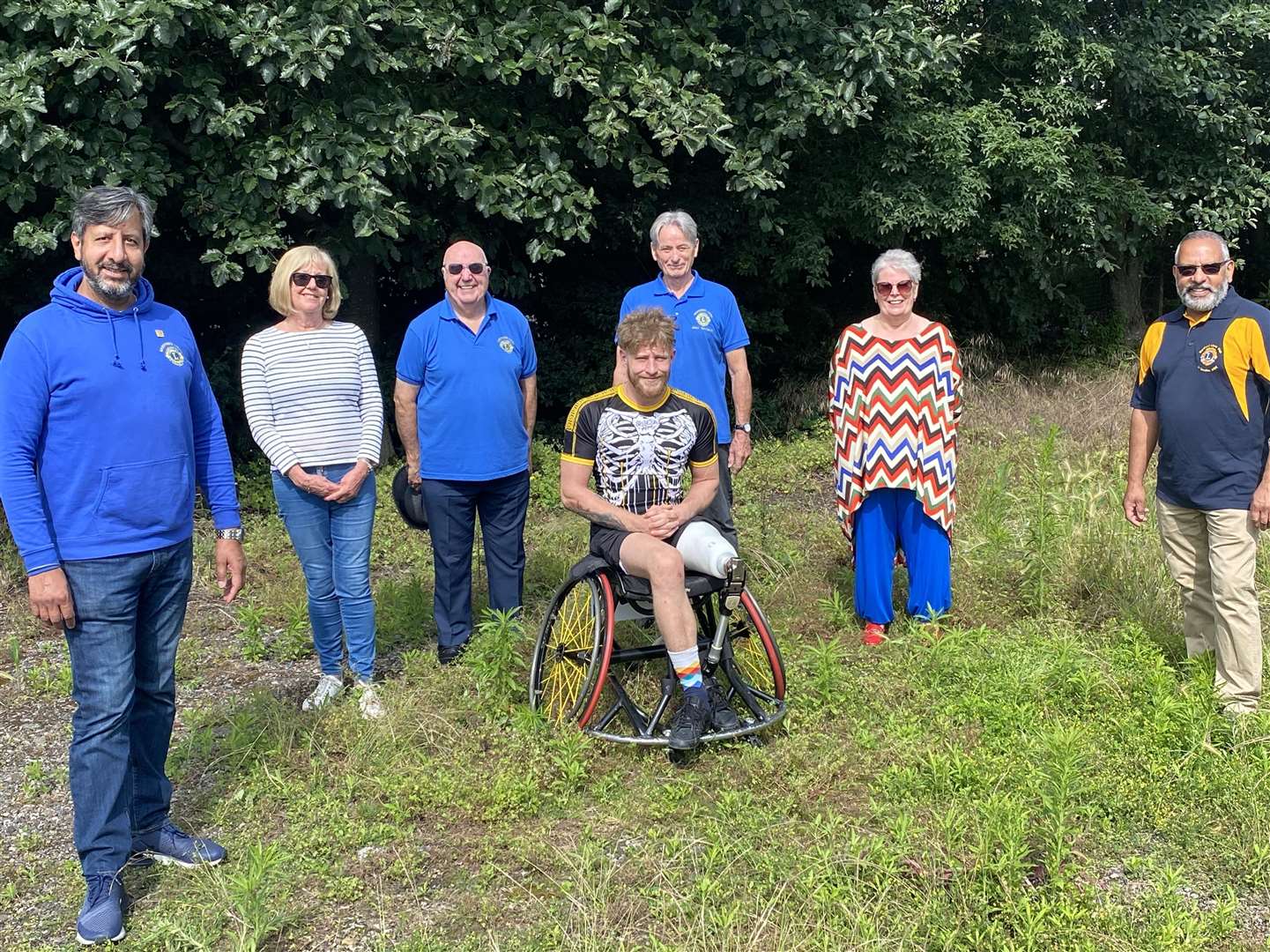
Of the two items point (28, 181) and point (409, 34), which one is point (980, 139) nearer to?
point (409, 34)

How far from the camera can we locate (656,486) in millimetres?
4398

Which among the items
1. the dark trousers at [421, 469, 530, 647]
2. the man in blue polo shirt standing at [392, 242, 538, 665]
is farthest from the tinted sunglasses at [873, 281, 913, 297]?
the dark trousers at [421, 469, 530, 647]

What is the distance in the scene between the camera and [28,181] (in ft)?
22.0

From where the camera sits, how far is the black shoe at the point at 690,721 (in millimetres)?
3996

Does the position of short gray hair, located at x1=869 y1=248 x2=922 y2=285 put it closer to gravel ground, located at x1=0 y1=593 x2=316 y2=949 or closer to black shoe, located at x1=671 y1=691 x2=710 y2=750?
black shoe, located at x1=671 y1=691 x2=710 y2=750

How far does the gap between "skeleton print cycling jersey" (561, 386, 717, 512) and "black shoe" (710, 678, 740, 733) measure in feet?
2.66

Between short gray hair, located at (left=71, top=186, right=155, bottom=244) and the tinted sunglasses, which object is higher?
short gray hair, located at (left=71, top=186, right=155, bottom=244)

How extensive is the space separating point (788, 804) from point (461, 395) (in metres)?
2.23

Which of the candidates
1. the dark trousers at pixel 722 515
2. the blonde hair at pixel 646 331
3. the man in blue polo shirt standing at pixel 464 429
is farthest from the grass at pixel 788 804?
the blonde hair at pixel 646 331

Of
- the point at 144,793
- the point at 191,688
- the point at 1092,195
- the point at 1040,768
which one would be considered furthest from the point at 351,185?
the point at 1092,195

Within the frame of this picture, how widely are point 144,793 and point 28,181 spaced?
4.71 meters

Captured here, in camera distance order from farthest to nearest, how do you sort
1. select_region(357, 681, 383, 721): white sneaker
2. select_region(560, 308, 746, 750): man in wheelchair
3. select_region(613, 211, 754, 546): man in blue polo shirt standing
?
1. select_region(613, 211, 754, 546): man in blue polo shirt standing
2. select_region(357, 681, 383, 721): white sneaker
3. select_region(560, 308, 746, 750): man in wheelchair

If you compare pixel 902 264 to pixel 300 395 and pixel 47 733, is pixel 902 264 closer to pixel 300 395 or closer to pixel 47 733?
pixel 300 395

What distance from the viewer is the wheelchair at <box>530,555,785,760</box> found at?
4.17 meters
